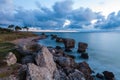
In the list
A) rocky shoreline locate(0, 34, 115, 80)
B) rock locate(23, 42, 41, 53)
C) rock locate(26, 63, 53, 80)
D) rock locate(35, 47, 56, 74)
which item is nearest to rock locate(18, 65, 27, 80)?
rocky shoreline locate(0, 34, 115, 80)

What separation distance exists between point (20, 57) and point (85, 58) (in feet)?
106

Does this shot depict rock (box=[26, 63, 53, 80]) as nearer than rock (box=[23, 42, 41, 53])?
Yes

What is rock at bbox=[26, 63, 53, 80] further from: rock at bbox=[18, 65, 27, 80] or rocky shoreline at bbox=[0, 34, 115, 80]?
rock at bbox=[18, 65, 27, 80]

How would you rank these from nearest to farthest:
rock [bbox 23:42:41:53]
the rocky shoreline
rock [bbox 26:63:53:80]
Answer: rock [bbox 26:63:53:80] < the rocky shoreline < rock [bbox 23:42:41:53]

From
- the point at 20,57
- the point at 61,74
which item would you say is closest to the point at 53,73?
the point at 61,74

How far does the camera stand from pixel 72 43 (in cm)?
8656

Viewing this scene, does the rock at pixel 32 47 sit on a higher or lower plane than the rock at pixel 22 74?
higher

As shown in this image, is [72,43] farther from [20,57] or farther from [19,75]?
[19,75]

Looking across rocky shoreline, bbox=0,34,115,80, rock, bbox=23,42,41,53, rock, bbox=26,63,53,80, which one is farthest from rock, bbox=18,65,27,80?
rock, bbox=23,42,41,53

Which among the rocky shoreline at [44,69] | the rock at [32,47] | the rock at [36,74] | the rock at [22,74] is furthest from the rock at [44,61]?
the rock at [32,47]

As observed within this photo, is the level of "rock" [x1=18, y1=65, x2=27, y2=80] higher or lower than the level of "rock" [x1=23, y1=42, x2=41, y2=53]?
lower

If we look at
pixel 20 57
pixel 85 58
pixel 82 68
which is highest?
pixel 20 57

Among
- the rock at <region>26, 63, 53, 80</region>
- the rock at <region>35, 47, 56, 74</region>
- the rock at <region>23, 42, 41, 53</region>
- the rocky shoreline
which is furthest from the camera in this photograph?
the rock at <region>23, 42, 41, 53</region>

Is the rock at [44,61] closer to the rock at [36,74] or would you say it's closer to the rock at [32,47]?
the rock at [36,74]
